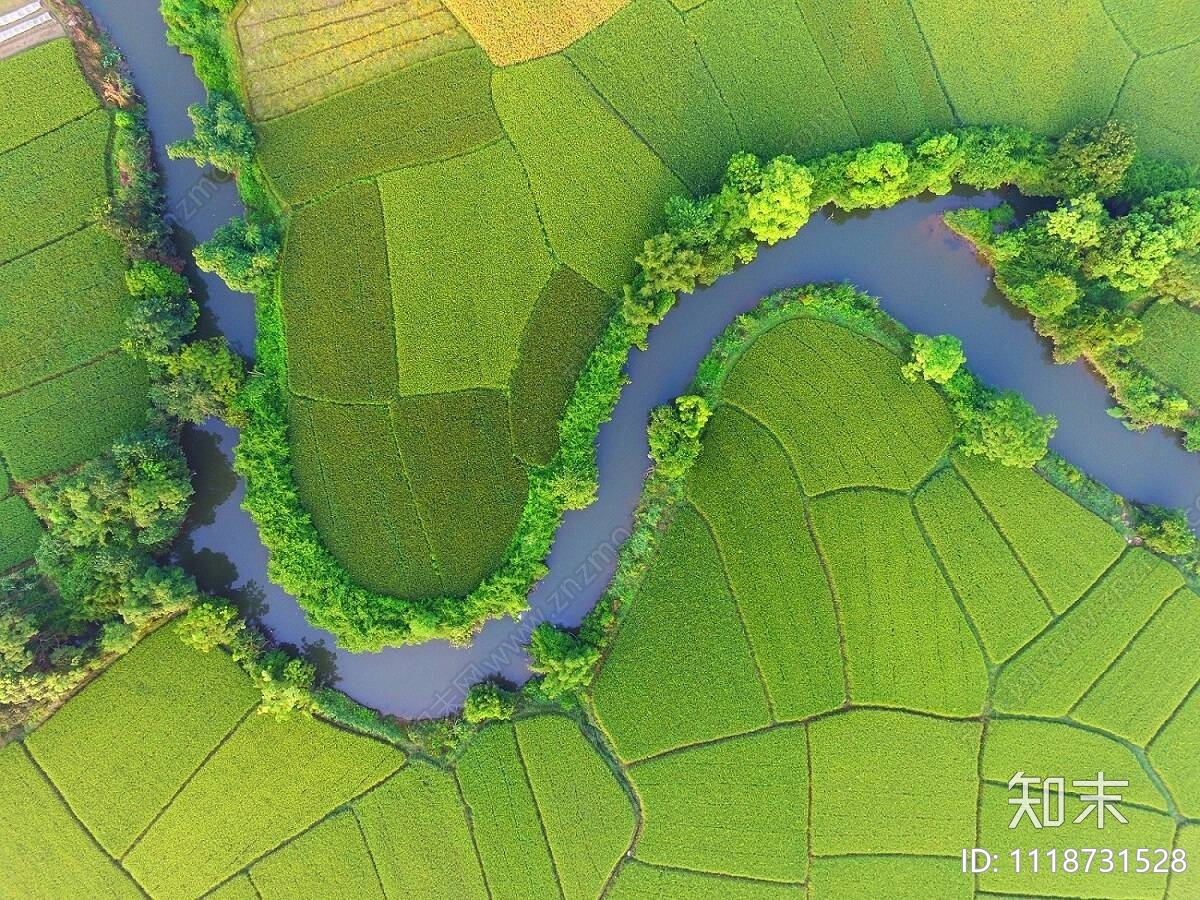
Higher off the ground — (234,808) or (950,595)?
(234,808)

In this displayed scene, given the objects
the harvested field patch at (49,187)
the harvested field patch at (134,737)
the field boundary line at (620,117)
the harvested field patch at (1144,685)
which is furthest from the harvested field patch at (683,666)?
the harvested field patch at (49,187)

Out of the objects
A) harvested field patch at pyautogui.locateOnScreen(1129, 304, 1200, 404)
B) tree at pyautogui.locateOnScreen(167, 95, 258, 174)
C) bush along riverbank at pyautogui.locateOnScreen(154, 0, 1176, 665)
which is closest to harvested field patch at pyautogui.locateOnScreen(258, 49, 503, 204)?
tree at pyautogui.locateOnScreen(167, 95, 258, 174)

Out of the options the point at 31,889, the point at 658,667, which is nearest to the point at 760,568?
the point at 658,667

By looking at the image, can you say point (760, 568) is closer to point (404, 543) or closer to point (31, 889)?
point (404, 543)

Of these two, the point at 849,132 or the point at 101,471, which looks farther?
the point at 849,132

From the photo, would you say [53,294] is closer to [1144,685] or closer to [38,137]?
[38,137]

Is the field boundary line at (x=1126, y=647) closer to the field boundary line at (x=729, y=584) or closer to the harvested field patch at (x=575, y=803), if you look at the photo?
the field boundary line at (x=729, y=584)

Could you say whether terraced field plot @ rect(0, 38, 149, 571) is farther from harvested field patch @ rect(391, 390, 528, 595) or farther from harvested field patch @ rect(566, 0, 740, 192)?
harvested field patch @ rect(566, 0, 740, 192)
